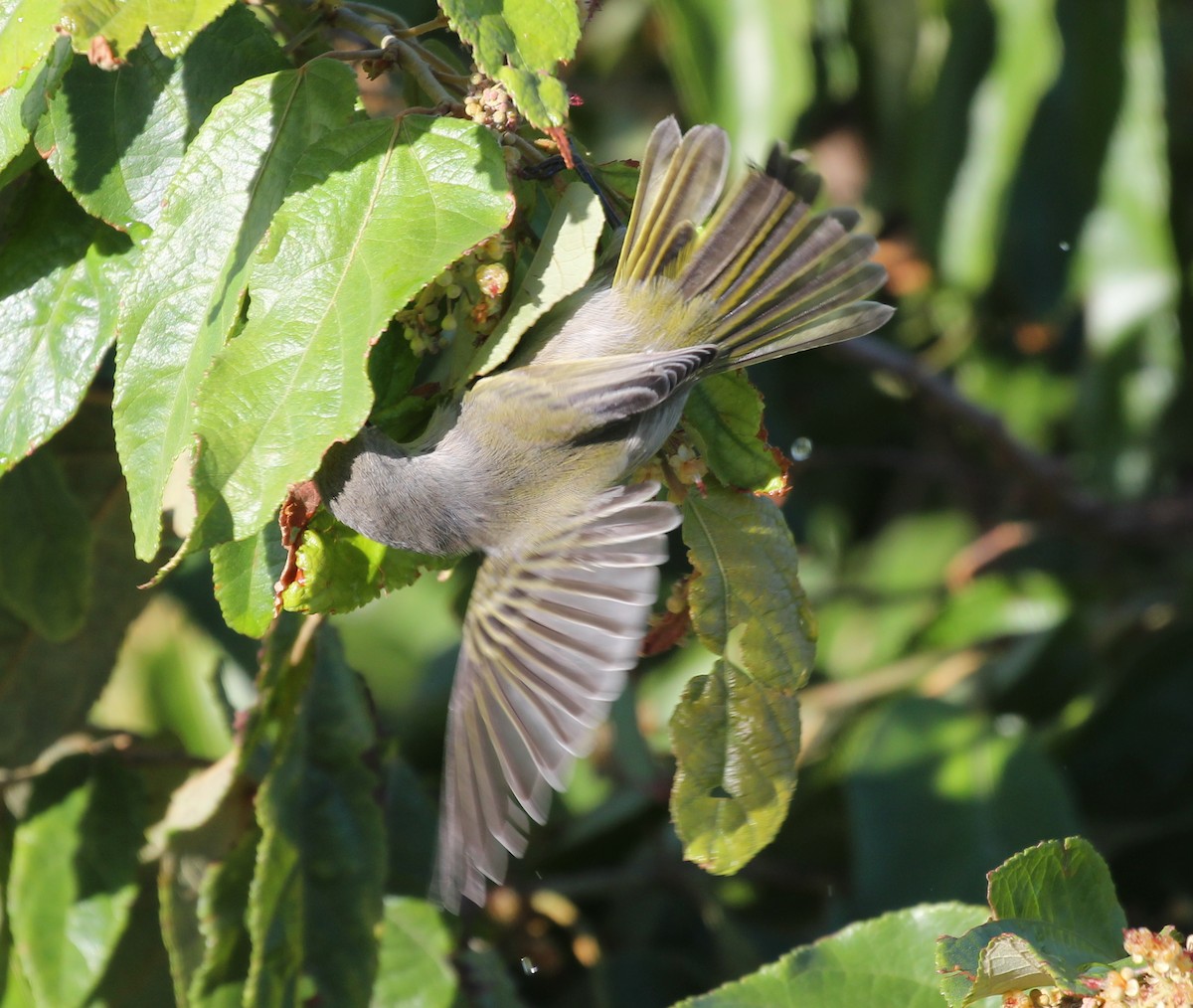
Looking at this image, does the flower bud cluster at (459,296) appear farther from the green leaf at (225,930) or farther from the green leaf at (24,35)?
the green leaf at (225,930)

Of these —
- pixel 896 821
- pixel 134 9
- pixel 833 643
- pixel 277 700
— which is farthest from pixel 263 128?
pixel 833 643

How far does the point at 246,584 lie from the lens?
143 cm

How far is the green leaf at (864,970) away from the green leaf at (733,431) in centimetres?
57

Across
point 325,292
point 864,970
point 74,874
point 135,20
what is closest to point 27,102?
point 135,20

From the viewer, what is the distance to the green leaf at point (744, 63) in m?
2.95

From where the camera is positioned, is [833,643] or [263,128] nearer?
[263,128]

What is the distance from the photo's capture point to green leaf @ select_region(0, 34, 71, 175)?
1.37 meters

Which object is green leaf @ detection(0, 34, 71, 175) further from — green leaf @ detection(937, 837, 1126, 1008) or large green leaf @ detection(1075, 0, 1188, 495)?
large green leaf @ detection(1075, 0, 1188, 495)

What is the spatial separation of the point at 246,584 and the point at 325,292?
34cm

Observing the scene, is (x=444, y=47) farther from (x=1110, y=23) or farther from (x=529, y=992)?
(x=1110, y=23)

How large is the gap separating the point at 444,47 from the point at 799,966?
1.18 metres

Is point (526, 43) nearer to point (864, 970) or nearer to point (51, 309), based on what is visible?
point (51, 309)

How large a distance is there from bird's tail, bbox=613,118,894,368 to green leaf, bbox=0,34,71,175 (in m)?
0.60

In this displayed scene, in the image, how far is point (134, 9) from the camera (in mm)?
1249
